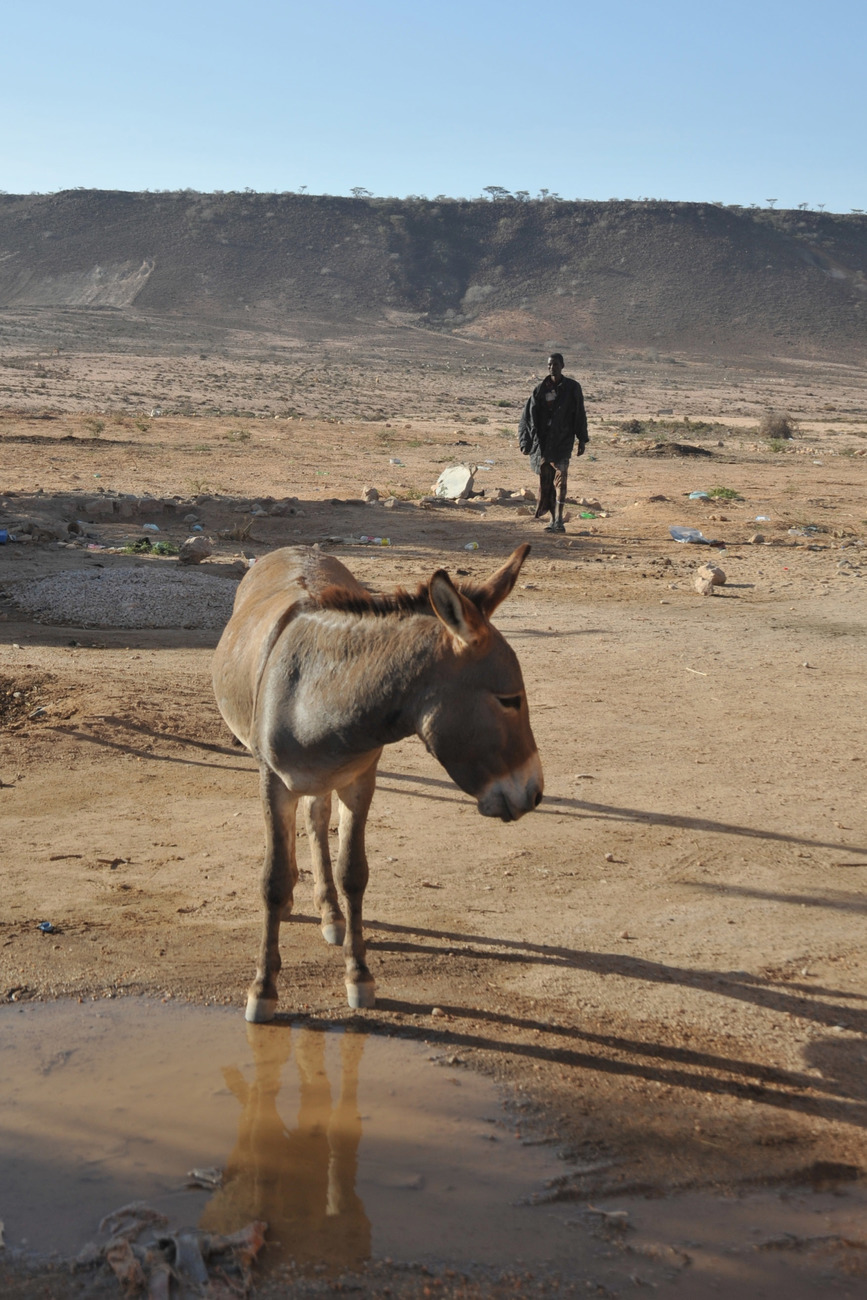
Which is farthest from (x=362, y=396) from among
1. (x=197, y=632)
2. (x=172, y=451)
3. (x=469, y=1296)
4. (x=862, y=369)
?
(x=862, y=369)

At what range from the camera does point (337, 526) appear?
1561cm

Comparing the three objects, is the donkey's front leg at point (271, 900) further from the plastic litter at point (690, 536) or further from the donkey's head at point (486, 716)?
the plastic litter at point (690, 536)

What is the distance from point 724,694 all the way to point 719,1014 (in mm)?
4539

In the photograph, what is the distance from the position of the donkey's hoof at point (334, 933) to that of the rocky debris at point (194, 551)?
814 centimetres

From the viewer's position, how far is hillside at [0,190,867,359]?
80.2 metres

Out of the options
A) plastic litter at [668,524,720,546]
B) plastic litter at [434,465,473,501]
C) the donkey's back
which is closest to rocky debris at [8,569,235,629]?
the donkey's back

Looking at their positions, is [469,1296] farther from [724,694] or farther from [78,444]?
[78,444]

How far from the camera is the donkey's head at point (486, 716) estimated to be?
11.2 ft

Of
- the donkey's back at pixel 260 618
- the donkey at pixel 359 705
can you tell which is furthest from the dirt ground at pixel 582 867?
the donkey's back at pixel 260 618

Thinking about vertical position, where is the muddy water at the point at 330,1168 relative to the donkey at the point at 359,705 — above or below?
below

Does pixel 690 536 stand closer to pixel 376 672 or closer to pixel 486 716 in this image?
pixel 376 672

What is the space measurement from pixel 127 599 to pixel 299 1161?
7379mm

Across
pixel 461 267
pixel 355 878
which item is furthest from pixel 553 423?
pixel 461 267

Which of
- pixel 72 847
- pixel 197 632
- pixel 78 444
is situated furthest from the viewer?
pixel 78 444
